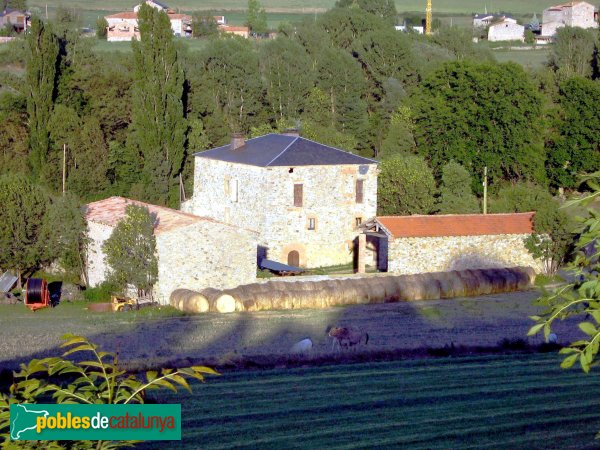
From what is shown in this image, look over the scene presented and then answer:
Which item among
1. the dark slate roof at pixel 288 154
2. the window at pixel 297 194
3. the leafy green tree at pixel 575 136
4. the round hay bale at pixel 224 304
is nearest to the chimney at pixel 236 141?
the dark slate roof at pixel 288 154

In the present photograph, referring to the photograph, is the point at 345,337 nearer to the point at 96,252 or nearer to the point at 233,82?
the point at 96,252

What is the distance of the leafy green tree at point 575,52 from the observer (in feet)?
227

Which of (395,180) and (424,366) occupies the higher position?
(395,180)

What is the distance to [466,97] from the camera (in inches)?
1954

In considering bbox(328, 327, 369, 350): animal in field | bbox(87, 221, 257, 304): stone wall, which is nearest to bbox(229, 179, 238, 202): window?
bbox(87, 221, 257, 304): stone wall

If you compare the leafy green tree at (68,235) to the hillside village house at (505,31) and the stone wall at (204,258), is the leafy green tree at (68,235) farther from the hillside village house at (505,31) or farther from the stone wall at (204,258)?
the hillside village house at (505,31)

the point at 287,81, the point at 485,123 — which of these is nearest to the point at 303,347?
the point at 485,123

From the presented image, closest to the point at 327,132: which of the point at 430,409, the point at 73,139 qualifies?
the point at 73,139

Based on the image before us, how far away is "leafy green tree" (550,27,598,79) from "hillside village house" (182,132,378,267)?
32339 millimetres

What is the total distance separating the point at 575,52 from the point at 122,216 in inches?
1905

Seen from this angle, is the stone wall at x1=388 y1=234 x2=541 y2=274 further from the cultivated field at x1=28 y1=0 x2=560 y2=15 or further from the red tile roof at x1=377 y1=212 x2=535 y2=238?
the cultivated field at x1=28 y1=0 x2=560 y2=15

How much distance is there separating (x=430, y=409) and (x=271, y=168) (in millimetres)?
19791

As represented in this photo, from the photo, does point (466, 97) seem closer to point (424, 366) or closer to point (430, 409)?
point (424, 366)

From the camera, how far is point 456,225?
34156 millimetres
